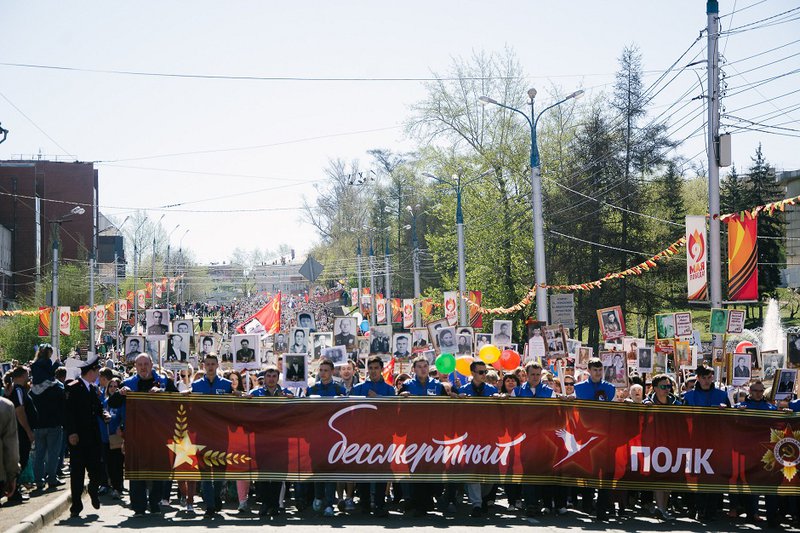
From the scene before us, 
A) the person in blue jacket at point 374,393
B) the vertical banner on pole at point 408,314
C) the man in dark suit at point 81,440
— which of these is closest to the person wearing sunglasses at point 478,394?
the person in blue jacket at point 374,393

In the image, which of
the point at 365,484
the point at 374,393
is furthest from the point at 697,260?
the point at 365,484

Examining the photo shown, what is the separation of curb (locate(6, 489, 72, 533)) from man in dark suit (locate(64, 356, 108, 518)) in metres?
0.22

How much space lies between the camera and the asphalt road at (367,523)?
420 inches

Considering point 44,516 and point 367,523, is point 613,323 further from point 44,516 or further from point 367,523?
point 44,516

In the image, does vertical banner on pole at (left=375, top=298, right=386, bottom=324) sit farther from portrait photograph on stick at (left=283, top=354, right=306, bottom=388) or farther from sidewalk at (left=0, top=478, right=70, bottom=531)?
sidewalk at (left=0, top=478, right=70, bottom=531)

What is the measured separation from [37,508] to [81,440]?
98 centimetres

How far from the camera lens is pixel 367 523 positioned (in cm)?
1097

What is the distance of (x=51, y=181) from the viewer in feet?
304

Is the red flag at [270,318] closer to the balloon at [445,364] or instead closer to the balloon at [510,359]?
the balloon at [510,359]

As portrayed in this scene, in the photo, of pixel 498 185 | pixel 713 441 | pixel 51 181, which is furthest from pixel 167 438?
pixel 51 181

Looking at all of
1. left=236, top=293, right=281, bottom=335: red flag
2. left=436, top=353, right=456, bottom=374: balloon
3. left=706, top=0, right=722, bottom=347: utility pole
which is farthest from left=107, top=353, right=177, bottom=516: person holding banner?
left=236, top=293, right=281, bottom=335: red flag

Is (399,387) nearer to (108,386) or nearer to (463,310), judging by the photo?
(108,386)

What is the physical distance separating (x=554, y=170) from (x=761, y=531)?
132 feet

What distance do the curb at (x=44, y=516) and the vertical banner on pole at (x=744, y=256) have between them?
13030 mm
